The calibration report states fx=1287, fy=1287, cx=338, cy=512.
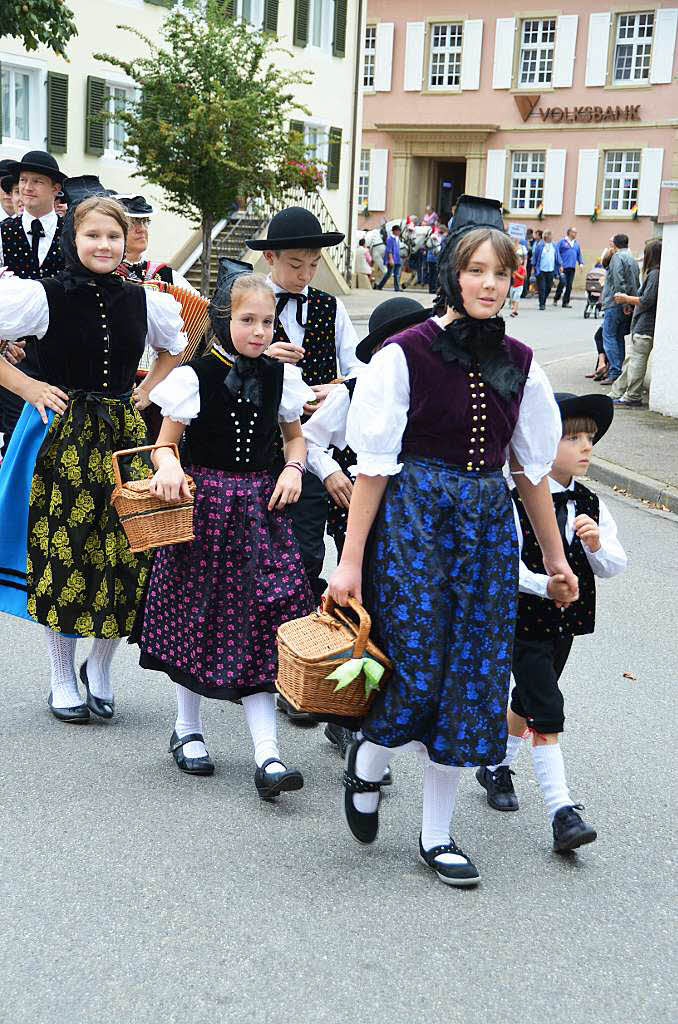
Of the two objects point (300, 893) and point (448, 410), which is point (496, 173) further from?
point (300, 893)

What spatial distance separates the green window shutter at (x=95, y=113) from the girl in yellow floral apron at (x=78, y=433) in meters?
19.4

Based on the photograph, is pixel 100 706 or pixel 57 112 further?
pixel 57 112

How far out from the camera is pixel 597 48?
3956 centimetres

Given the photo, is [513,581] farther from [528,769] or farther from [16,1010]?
[16,1010]

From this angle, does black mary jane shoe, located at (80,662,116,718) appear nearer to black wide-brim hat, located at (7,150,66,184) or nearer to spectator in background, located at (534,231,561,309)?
black wide-brim hat, located at (7,150,66,184)

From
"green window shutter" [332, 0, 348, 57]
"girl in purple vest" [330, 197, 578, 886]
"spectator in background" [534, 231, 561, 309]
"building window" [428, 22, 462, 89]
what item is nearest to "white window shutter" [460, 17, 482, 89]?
"building window" [428, 22, 462, 89]

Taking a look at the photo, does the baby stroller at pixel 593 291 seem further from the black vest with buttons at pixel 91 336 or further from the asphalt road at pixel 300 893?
the asphalt road at pixel 300 893

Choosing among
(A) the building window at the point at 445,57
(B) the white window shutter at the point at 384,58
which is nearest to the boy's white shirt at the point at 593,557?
(A) the building window at the point at 445,57

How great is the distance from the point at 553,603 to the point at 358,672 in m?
0.83

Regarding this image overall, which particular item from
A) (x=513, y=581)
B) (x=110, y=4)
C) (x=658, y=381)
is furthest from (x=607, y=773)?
(x=110, y=4)

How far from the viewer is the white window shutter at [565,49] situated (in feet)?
131

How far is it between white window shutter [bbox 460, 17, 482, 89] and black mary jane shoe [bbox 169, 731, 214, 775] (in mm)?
40016

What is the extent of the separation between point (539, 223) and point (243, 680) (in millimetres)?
38340

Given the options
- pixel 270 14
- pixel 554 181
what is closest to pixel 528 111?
pixel 554 181
